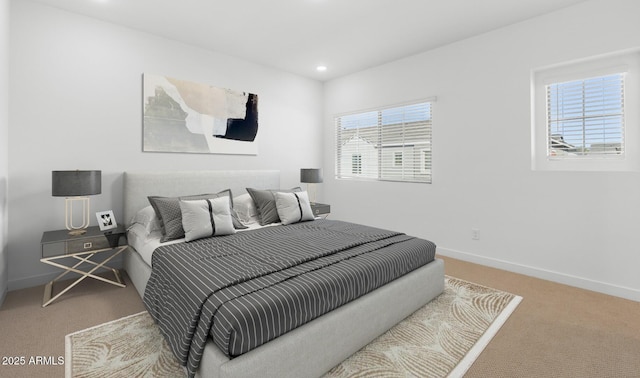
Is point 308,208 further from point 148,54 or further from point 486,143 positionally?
point 148,54

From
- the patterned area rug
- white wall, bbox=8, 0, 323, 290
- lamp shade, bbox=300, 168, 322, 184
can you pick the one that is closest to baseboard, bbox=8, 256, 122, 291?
white wall, bbox=8, 0, 323, 290

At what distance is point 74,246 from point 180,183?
1.19 meters

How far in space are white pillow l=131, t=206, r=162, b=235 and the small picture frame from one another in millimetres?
268

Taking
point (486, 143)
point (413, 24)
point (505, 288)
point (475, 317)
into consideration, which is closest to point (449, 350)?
point (475, 317)

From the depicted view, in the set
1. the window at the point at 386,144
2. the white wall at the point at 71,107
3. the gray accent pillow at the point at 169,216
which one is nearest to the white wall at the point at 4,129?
the white wall at the point at 71,107

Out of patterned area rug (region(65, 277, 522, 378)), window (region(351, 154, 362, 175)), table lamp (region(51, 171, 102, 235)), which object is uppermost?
window (region(351, 154, 362, 175))

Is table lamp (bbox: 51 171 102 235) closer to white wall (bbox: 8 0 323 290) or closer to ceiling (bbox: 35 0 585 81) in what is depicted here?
white wall (bbox: 8 0 323 290)

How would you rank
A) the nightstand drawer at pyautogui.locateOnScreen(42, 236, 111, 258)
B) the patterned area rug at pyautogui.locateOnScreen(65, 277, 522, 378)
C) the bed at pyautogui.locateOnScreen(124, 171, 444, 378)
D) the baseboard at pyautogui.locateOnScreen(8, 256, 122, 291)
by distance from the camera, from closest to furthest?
the bed at pyautogui.locateOnScreen(124, 171, 444, 378) → the patterned area rug at pyautogui.locateOnScreen(65, 277, 522, 378) → the nightstand drawer at pyautogui.locateOnScreen(42, 236, 111, 258) → the baseboard at pyautogui.locateOnScreen(8, 256, 122, 291)

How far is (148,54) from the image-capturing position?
137 inches

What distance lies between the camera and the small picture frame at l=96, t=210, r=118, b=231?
3.00 m

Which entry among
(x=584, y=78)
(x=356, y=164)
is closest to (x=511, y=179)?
(x=584, y=78)

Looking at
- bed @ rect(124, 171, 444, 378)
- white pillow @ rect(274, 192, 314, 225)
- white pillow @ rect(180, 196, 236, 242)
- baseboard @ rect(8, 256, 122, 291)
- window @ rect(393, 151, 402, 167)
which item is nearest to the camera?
bed @ rect(124, 171, 444, 378)

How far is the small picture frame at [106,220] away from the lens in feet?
9.83

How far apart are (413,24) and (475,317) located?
9.50 feet
